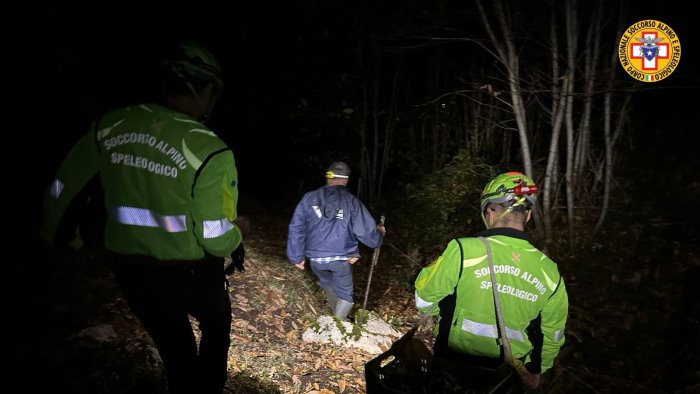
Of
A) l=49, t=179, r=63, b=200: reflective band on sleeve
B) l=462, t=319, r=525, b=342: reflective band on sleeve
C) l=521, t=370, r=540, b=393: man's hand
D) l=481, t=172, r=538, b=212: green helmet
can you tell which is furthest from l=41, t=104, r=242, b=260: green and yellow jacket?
l=521, t=370, r=540, b=393: man's hand

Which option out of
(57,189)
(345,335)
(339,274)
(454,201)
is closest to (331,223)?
(339,274)

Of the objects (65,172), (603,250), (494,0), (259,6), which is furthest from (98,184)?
(259,6)

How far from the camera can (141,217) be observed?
2.27 metres

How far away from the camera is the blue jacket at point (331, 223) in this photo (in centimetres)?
582

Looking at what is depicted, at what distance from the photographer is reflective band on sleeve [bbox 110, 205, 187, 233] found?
2.26 m

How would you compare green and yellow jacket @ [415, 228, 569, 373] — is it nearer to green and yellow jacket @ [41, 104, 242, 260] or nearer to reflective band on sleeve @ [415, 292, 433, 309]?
reflective band on sleeve @ [415, 292, 433, 309]

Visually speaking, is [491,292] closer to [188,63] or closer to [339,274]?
[188,63]

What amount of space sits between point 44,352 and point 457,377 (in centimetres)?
354

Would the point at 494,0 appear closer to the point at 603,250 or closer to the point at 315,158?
the point at 603,250

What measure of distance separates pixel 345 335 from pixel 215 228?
3.76 meters

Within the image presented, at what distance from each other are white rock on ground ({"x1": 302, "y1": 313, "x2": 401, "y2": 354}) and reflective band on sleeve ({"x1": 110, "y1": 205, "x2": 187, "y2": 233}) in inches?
146

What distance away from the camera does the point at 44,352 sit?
365cm

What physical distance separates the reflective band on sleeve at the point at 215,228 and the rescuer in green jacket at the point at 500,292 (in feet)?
4.34

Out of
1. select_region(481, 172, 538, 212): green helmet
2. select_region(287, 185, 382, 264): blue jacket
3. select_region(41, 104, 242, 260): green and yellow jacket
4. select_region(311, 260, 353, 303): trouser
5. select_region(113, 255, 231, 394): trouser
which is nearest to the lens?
select_region(41, 104, 242, 260): green and yellow jacket
